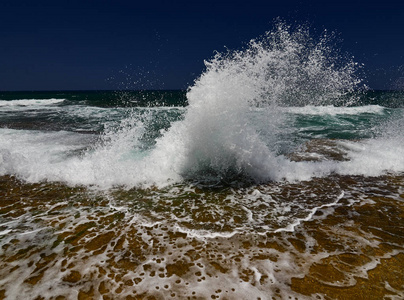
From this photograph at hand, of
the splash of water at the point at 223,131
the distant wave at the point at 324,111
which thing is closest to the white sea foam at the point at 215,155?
the splash of water at the point at 223,131

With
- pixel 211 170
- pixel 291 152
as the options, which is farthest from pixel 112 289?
pixel 291 152

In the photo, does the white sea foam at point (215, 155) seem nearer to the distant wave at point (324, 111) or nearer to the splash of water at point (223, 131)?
the splash of water at point (223, 131)

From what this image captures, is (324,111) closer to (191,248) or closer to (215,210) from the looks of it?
(215,210)

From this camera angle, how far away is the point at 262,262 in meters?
3.03

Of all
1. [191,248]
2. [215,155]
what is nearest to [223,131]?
[215,155]

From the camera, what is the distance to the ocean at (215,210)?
9.00 feet

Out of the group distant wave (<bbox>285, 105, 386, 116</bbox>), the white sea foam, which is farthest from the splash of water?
distant wave (<bbox>285, 105, 386, 116</bbox>)

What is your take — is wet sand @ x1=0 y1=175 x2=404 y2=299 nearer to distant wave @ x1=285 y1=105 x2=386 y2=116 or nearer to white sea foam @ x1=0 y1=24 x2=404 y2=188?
white sea foam @ x1=0 y1=24 x2=404 y2=188

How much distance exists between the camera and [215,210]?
172 inches

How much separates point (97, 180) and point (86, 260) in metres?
2.88

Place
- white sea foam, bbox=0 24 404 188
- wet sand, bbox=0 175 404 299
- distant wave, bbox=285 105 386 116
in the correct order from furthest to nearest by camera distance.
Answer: distant wave, bbox=285 105 386 116 < white sea foam, bbox=0 24 404 188 < wet sand, bbox=0 175 404 299

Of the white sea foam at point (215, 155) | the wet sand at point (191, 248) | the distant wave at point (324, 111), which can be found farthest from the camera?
the distant wave at point (324, 111)

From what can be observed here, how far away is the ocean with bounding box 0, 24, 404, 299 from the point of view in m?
2.74

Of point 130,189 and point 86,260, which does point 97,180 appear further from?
point 86,260
